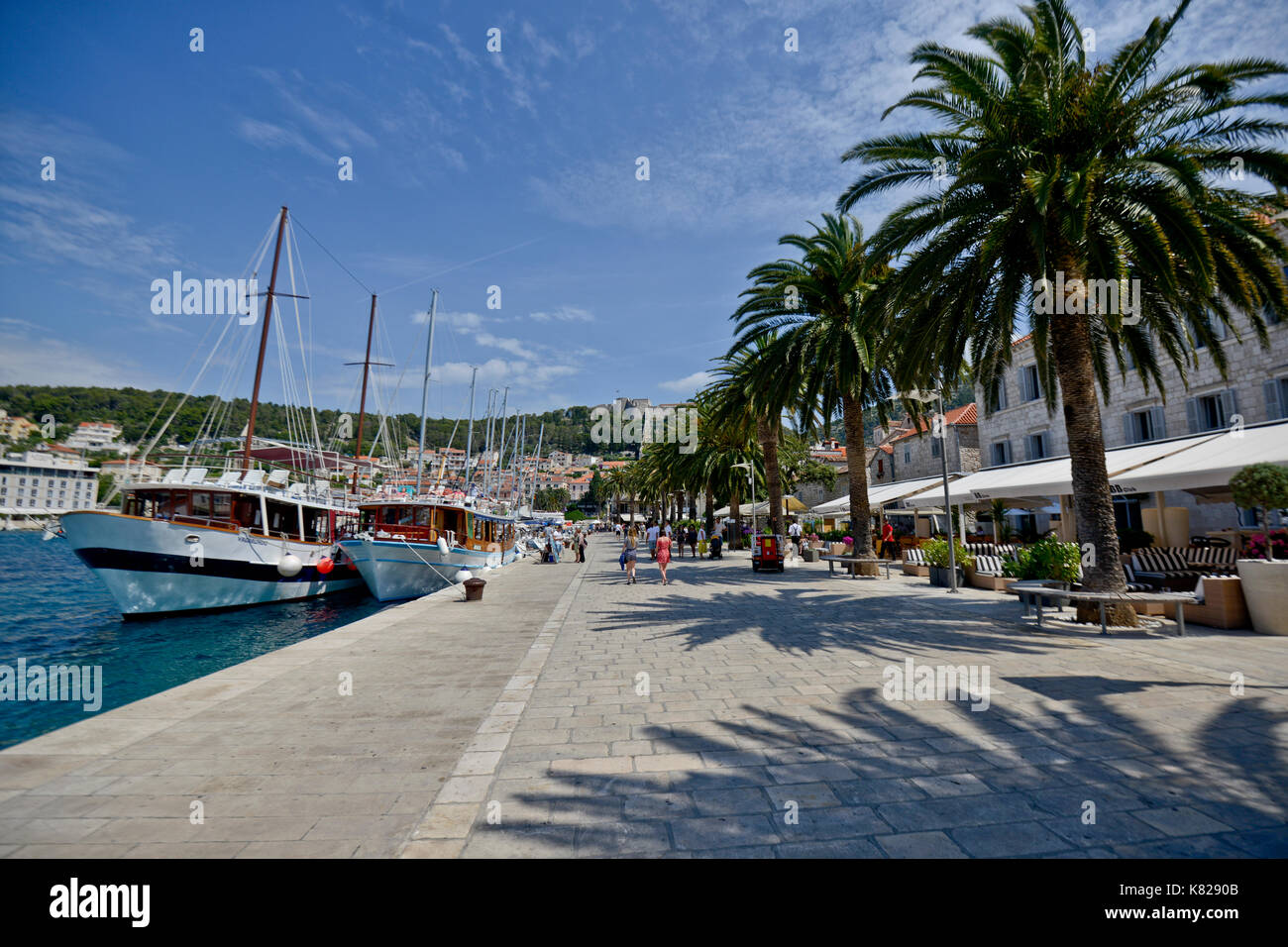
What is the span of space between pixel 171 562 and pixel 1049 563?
24.8 m

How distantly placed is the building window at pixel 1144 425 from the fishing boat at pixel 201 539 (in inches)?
1173

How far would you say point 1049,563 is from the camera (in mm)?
11484

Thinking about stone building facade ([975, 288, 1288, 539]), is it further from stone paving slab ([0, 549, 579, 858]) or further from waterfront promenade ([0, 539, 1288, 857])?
stone paving slab ([0, 549, 579, 858])

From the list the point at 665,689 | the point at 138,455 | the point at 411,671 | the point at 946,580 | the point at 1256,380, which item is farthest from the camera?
the point at 138,455

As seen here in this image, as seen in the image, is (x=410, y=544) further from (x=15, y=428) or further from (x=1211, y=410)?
(x=15, y=428)

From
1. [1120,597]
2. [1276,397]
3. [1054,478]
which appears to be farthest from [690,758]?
[1276,397]

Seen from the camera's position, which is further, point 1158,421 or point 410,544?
point 410,544

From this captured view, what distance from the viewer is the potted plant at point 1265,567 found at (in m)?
8.52

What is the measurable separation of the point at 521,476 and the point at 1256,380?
162 feet

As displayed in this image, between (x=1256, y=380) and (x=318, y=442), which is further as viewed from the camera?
(x=318, y=442)
